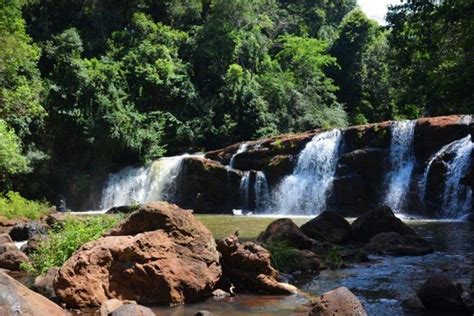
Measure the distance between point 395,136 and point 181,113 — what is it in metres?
16.3

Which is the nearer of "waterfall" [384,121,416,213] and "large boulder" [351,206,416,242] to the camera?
"large boulder" [351,206,416,242]

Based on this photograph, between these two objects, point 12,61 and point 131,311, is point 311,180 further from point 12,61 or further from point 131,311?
point 131,311

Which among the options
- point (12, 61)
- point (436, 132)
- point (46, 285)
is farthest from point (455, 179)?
point (12, 61)

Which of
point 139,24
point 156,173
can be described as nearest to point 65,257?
point 156,173

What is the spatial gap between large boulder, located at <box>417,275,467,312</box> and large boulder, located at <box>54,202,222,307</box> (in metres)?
3.39

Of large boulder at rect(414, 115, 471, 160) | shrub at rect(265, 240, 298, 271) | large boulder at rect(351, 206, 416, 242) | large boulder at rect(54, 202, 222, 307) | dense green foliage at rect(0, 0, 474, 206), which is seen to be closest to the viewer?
large boulder at rect(54, 202, 222, 307)

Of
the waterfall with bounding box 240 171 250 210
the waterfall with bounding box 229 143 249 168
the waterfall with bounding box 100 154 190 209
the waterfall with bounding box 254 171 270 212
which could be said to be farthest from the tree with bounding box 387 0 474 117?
the waterfall with bounding box 100 154 190 209

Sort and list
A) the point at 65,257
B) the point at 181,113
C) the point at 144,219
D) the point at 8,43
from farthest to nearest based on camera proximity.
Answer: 1. the point at 181,113
2. the point at 8,43
3. the point at 65,257
4. the point at 144,219

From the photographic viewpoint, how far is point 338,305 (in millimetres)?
7012

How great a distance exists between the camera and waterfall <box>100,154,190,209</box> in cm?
3216

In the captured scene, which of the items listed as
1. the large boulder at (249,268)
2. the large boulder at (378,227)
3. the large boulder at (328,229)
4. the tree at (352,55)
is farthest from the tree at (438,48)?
the tree at (352,55)

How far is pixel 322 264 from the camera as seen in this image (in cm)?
1204

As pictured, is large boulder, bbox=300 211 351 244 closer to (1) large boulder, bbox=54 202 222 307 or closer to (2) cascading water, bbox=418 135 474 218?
(1) large boulder, bbox=54 202 222 307

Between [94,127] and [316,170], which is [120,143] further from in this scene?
[316,170]
